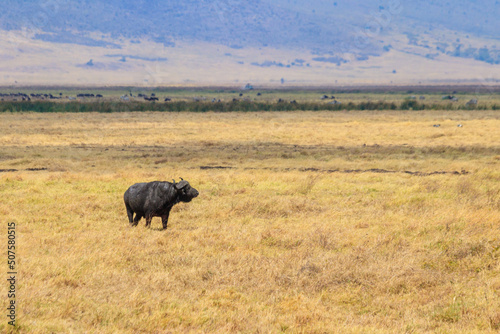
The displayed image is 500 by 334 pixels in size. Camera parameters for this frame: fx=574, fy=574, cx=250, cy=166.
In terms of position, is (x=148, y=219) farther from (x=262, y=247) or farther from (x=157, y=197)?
(x=262, y=247)

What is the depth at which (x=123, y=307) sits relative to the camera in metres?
7.68

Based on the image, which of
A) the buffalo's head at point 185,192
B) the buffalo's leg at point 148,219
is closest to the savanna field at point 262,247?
the buffalo's leg at point 148,219

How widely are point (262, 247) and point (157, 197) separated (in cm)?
263

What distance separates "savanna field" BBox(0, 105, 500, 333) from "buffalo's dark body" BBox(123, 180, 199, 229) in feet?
1.43

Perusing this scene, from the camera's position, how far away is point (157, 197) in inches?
482

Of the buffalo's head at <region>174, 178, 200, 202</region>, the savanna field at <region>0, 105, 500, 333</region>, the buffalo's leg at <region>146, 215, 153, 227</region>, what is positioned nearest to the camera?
the savanna field at <region>0, 105, 500, 333</region>

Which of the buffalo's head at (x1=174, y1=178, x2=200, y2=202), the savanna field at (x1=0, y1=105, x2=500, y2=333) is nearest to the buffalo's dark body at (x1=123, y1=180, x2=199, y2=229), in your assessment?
the buffalo's head at (x1=174, y1=178, x2=200, y2=202)

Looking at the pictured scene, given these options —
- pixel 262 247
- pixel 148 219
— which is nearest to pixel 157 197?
pixel 148 219

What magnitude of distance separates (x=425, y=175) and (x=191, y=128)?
2452 cm

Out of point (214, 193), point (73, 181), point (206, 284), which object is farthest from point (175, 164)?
point (206, 284)

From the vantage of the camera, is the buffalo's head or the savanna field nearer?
the savanna field

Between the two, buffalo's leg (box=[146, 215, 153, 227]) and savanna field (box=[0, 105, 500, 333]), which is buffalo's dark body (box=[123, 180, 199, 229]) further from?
savanna field (box=[0, 105, 500, 333])

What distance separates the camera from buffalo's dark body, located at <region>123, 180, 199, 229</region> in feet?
39.8

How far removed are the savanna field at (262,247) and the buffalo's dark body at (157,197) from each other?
0.44m
